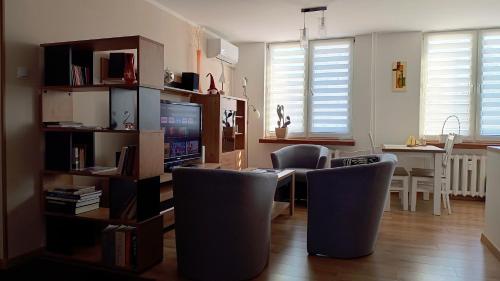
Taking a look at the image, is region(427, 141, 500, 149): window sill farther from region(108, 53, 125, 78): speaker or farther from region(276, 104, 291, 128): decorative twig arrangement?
region(108, 53, 125, 78): speaker

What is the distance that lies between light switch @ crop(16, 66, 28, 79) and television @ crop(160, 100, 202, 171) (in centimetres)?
138

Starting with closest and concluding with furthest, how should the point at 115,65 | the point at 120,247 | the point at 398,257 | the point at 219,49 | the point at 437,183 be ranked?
the point at 120,247, the point at 398,257, the point at 115,65, the point at 437,183, the point at 219,49

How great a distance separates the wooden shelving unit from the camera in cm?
264

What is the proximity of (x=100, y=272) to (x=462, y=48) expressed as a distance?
18.6ft

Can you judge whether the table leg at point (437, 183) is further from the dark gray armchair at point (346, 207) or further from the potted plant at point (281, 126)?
the potted plant at point (281, 126)

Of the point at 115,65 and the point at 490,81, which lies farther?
the point at 490,81

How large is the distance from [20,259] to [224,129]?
3.10 meters

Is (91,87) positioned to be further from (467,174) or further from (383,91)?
(467,174)

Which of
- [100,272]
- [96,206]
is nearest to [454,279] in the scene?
[100,272]

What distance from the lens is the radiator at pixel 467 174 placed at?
5285 millimetres

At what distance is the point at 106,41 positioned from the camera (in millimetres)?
2746

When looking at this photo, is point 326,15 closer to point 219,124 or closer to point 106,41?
point 219,124

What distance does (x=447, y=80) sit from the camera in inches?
220

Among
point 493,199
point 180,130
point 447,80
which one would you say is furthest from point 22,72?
point 447,80
